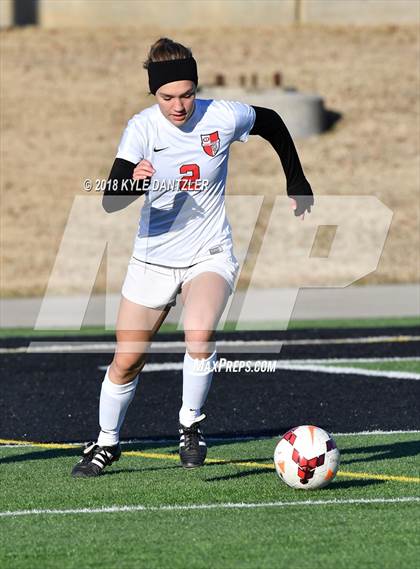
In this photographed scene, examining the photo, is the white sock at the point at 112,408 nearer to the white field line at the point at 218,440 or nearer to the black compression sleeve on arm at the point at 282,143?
the white field line at the point at 218,440

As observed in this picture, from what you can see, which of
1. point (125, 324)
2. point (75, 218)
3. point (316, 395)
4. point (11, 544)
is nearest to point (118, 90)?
point (75, 218)

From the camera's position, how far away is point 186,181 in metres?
8.32

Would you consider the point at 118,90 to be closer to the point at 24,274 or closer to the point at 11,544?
the point at 24,274

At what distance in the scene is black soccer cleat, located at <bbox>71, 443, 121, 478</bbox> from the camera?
842cm

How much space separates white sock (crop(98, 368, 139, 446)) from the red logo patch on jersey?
1.55 m

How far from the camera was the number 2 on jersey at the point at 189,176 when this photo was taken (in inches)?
326

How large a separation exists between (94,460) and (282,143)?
7.82 ft

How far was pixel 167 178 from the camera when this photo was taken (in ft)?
27.1

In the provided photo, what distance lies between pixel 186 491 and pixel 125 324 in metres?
1.21

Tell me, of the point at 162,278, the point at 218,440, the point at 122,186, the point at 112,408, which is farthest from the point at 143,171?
the point at 218,440

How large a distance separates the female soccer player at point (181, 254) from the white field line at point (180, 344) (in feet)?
23.7

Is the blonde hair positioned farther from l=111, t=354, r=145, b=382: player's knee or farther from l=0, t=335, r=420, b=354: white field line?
l=0, t=335, r=420, b=354: white field line

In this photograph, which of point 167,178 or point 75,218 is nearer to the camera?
point 167,178

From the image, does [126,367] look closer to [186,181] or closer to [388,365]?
[186,181]
